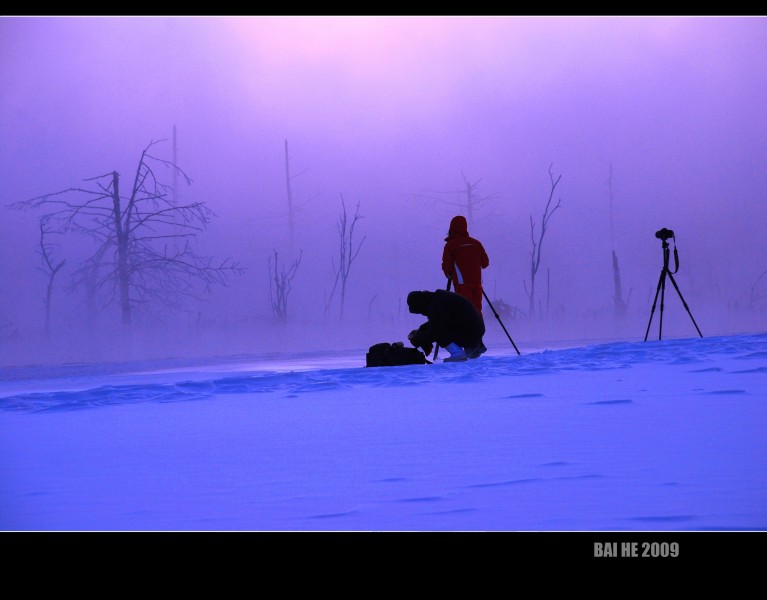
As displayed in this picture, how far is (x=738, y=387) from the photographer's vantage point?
443 centimetres

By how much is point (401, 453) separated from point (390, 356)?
3.20 meters

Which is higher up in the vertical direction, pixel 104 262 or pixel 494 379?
pixel 104 262

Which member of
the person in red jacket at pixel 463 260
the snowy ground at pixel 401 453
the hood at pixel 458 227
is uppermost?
the hood at pixel 458 227

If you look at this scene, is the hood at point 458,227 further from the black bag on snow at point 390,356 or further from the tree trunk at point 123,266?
the tree trunk at point 123,266

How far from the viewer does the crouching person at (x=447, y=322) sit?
19.9ft

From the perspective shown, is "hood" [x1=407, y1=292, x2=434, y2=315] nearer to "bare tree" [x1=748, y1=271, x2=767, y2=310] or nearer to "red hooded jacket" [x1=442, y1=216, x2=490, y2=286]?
"red hooded jacket" [x1=442, y1=216, x2=490, y2=286]

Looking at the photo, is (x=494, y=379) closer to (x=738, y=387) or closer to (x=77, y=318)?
(x=738, y=387)

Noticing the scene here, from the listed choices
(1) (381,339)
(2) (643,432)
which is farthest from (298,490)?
(1) (381,339)

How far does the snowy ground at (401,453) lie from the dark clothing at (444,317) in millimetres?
665

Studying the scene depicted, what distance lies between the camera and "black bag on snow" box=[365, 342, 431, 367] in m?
6.18

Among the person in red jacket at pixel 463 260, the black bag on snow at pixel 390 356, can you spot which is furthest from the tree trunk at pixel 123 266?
the black bag on snow at pixel 390 356

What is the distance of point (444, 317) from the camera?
609 centimetres

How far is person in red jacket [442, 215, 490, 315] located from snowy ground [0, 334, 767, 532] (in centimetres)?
178
